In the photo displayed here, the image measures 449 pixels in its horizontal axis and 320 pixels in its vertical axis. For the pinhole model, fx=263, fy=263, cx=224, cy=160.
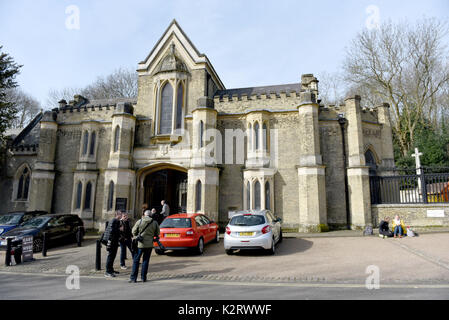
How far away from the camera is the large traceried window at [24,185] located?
70.4 ft

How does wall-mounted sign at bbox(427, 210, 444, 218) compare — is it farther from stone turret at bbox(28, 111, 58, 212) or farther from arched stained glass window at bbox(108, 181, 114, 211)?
stone turret at bbox(28, 111, 58, 212)

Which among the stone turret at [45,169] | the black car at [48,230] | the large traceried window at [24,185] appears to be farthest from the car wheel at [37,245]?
the large traceried window at [24,185]

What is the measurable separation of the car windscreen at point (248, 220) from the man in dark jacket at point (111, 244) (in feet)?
13.3

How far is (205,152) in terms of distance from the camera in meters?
16.2

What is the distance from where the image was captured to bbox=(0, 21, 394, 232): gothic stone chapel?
16016mm

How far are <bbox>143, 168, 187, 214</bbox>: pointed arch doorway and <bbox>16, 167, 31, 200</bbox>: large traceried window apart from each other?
11.1m

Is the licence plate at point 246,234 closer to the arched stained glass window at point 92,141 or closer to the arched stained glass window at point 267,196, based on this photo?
the arched stained glass window at point 267,196

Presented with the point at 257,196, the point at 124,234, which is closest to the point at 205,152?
the point at 257,196

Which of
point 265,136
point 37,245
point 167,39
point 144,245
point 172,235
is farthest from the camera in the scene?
point 167,39

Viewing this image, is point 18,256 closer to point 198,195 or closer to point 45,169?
point 198,195

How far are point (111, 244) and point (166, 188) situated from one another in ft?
34.4

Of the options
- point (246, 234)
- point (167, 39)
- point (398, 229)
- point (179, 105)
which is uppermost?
point (167, 39)
